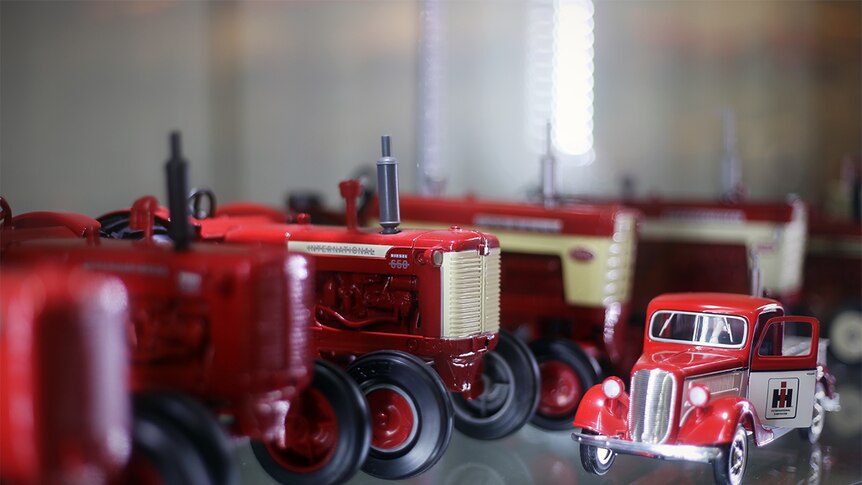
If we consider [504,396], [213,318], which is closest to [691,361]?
[504,396]

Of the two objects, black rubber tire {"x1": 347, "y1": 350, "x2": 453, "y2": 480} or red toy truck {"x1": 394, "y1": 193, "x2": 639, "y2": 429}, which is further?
red toy truck {"x1": 394, "y1": 193, "x2": 639, "y2": 429}

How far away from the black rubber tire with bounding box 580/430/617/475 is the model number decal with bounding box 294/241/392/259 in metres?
0.95

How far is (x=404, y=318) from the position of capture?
11.8ft

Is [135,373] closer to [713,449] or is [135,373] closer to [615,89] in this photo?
[713,449]

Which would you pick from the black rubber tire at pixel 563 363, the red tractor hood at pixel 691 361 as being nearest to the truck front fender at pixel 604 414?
the red tractor hood at pixel 691 361

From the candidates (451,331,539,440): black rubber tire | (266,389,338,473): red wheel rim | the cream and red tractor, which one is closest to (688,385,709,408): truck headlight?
(451,331,539,440): black rubber tire

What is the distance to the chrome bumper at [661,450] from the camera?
3070mm

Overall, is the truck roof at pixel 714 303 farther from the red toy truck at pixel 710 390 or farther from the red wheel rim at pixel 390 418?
the red wheel rim at pixel 390 418

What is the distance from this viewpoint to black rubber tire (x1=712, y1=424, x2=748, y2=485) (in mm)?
3150

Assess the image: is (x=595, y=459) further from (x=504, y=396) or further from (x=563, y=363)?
(x=563, y=363)

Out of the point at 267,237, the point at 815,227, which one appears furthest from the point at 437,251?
the point at 815,227

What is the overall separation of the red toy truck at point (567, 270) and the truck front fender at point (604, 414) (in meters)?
1.09

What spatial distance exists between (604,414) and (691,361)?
35 cm

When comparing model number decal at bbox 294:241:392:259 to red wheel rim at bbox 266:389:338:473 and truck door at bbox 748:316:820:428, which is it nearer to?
red wheel rim at bbox 266:389:338:473
